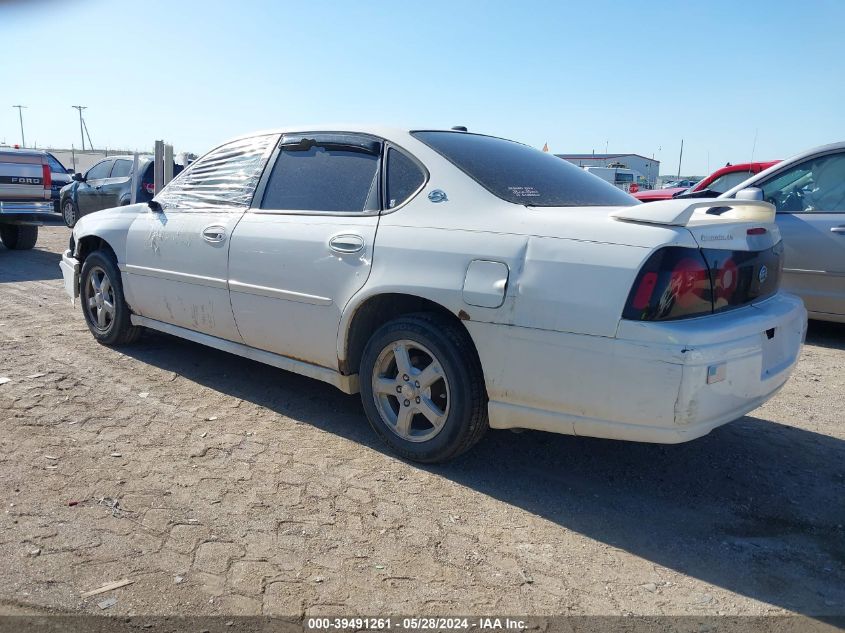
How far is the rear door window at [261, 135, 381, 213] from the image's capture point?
381cm

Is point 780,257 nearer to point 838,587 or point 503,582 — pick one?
point 838,587

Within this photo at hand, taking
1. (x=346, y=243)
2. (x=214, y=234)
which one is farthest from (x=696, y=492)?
(x=214, y=234)

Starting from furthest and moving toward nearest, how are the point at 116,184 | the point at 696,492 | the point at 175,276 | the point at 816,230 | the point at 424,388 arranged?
the point at 116,184 → the point at 816,230 → the point at 175,276 → the point at 424,388 → the point at 696,492

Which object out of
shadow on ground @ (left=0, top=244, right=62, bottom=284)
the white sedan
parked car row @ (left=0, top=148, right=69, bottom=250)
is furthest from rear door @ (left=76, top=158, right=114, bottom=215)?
the white sedan

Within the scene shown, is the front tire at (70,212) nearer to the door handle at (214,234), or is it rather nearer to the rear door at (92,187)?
the rear door at (92,187)

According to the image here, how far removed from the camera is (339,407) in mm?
4375

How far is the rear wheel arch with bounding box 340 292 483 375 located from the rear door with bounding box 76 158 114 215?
12.4 meters

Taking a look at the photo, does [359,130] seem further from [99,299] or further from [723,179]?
[723,179]

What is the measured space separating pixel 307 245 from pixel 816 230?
4615mm

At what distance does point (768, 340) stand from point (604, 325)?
83 cm

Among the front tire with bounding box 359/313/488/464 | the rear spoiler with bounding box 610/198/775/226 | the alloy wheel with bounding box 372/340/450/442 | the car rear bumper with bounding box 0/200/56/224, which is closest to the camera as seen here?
the rear spoiler with bounding box 610/198/775/226

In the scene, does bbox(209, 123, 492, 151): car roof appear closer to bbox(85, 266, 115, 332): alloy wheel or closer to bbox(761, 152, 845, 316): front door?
bbox(85, 266, 115, 332): alloy wheel

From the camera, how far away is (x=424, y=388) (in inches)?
136

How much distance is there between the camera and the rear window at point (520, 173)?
348 centimetres
